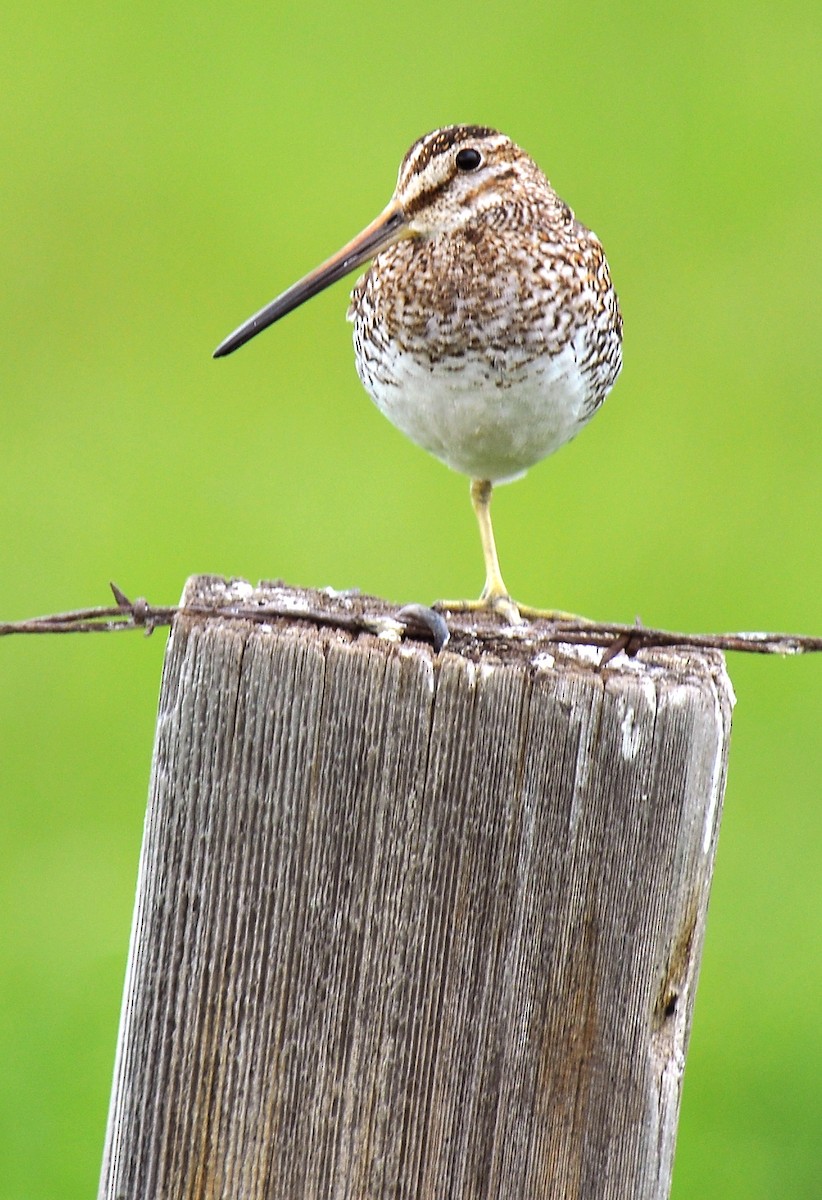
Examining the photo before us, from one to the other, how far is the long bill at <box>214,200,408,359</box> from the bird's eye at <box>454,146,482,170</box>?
164mm

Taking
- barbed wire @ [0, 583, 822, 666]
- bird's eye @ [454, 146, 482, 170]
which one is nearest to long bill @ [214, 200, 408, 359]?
bird's eye @ [454, 146, 482, 170]

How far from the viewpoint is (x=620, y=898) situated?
231 cm

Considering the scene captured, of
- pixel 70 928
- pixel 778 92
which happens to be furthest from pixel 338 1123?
pixel 778 92

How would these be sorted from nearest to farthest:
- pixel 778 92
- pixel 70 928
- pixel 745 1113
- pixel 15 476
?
pixel 745 1113 → pixel 70 928 → pixel 15 476 → pixel 778 92

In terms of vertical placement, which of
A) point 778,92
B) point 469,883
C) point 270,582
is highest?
point 778,92

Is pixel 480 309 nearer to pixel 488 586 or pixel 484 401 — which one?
pixel 484 401

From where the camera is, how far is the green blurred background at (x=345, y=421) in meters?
6.02

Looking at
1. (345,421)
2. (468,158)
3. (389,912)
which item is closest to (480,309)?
(468,158)

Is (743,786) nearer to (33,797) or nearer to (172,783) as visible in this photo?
(33,797)

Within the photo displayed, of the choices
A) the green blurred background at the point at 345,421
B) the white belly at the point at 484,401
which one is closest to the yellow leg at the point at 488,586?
the white belly at the point at 484,401

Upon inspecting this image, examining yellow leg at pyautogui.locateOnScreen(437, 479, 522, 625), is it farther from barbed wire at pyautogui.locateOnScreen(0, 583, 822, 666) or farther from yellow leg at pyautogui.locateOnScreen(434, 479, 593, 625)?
barbed wire at pyautogui.locateOnScreen(0, 583, 822, 666)

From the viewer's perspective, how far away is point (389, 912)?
89.7 inches

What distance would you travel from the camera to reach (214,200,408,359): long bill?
3.29m

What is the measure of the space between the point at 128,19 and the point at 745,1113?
889 cm
